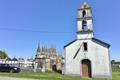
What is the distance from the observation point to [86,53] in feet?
101

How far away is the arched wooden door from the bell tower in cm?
397

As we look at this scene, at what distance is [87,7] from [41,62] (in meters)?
22.8

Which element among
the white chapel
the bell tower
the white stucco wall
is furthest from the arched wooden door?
the bell tower

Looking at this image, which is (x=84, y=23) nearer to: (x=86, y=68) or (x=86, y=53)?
(x=86, y=53)

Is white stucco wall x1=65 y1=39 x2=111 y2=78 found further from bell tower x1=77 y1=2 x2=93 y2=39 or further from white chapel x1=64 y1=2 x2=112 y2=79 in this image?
bell tower x1=77 y1=2 x2=93 y2=39

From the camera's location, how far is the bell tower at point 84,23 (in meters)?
31.2

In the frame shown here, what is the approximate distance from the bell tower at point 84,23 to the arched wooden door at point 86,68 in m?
3.97

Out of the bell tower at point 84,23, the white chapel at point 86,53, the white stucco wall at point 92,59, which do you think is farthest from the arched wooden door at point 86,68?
the bell tower at point 84,23

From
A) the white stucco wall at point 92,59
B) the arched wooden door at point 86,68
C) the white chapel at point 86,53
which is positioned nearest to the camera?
the white stucco wall at point 92,59

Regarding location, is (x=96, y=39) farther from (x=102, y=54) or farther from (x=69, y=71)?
(x=69, y=71)

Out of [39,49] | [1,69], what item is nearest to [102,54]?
[1,69]

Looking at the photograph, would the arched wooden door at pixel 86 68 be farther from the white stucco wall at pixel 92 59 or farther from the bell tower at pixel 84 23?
the bell tower at pixel 84 23

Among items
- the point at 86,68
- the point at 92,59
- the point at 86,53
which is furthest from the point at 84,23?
the point at 86,68

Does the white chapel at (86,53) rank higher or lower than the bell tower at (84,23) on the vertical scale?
lower
